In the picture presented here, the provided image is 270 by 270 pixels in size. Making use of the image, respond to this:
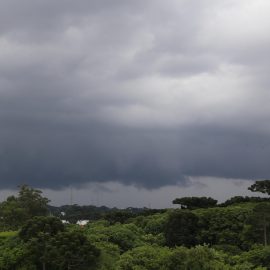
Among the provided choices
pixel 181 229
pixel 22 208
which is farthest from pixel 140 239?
pixel 22 208

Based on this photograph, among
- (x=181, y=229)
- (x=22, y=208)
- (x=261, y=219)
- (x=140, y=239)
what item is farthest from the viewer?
(x=22, y=208)

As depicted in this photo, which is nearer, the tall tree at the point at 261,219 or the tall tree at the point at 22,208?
the tall tree at the point at 261,219

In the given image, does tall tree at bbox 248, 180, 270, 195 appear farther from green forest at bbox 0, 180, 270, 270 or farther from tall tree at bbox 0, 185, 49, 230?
tall tree at bbox 0, 185, 49, 230

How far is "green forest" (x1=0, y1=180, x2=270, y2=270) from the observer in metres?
45.7

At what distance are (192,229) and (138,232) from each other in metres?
8.38

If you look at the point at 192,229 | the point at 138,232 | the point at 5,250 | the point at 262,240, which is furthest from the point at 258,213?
the point at 5,250

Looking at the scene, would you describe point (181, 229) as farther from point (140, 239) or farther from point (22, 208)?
point (22, 208)

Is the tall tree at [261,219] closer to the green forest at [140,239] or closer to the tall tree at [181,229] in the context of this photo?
the green forest at [140,239]

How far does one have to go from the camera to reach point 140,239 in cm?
7194

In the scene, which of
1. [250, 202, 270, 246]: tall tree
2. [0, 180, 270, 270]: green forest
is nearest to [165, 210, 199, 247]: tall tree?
[0, 180, 270, 270]: green forest

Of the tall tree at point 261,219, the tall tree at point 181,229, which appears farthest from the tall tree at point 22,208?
the tall tree at point 261,219

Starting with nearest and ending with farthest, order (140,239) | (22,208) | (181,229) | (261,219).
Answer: (261,219), (140,239), (181,229), (22,208)

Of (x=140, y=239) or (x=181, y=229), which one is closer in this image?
(x=140, y=239)

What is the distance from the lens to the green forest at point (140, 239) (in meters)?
45.7
